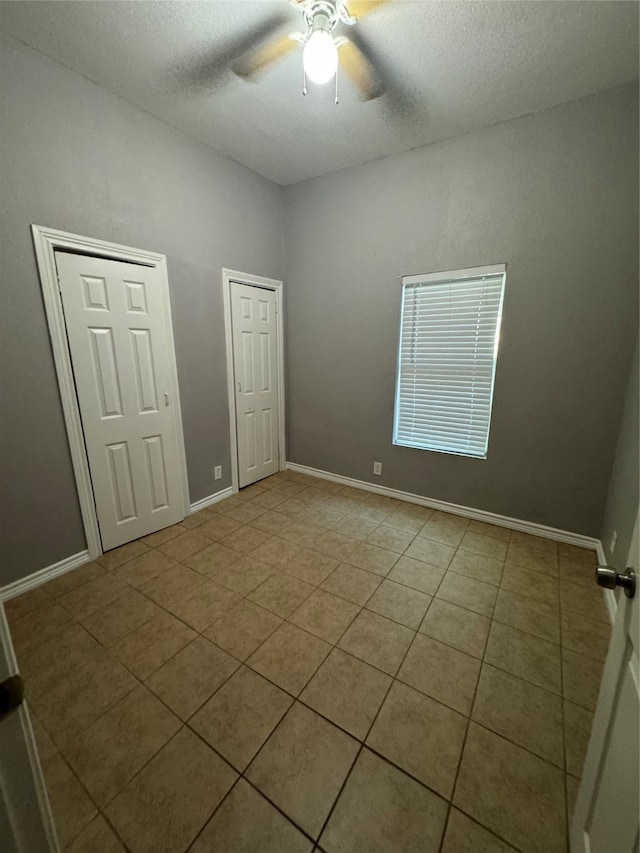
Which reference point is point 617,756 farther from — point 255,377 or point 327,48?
point 255,377

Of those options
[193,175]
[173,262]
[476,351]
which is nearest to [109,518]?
[173,262]

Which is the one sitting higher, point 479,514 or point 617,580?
point 617,580

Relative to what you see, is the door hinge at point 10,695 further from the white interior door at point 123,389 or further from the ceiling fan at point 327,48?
the ceiling fan at point 327,48

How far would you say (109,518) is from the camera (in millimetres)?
2314

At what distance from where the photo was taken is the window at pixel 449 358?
99.2 inches

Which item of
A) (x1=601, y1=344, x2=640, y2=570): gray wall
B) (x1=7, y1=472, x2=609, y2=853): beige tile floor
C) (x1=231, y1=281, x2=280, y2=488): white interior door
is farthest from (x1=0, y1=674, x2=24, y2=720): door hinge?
(x1=231, y1=281, x2=280, y2=488): white interior door

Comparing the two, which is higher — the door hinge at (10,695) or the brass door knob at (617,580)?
the brass door knob at (617,580)

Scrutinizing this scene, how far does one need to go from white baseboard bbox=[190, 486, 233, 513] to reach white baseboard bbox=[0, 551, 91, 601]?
0.84m

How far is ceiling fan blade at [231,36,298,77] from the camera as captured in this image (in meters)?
1.69

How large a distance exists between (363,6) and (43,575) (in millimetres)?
3450

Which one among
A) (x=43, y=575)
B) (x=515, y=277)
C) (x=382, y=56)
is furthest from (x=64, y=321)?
(x=515, y=277)

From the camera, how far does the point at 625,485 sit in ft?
6.31

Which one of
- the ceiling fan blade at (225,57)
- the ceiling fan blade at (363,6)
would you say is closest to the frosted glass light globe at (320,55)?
the ceiling fan blade at (363,6)

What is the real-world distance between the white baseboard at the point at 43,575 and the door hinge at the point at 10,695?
180 centimetres
